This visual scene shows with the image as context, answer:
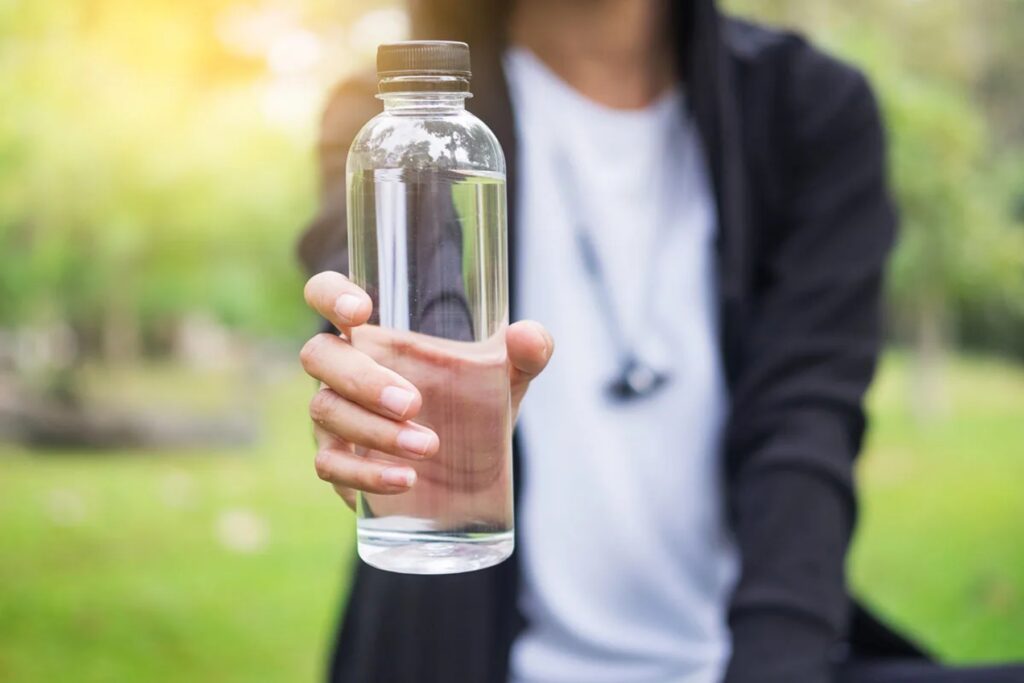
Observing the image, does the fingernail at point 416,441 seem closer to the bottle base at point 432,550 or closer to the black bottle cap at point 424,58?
the bottle base at point 432,550

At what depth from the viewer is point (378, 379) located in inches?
29.4

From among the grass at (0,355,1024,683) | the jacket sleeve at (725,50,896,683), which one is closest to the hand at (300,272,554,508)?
the jacket sleeve at (725,50,896,683)

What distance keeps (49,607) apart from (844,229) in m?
2.07

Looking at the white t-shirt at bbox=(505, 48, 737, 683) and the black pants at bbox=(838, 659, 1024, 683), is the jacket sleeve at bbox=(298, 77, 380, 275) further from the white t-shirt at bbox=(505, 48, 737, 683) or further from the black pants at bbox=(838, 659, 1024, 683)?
the black pants at bbox=(838, 659, 1024, 683)

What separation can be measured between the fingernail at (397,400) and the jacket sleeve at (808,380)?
669 millimetres

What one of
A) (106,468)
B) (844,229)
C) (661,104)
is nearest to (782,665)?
(844,229)

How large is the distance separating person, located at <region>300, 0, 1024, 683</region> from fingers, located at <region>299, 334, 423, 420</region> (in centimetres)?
53

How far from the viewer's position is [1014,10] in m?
3.19

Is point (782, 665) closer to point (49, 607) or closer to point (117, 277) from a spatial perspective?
point (49, 607)

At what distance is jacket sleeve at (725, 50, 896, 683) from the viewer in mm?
1274

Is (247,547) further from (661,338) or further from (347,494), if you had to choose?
(347,494)

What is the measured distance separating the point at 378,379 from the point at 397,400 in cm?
2

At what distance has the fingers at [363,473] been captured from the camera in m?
0.75

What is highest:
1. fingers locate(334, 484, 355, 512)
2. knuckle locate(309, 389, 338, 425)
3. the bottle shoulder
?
the bottle shoulder
